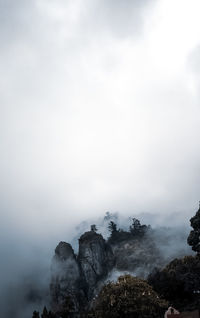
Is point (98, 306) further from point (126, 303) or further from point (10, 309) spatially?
point (10, 309)

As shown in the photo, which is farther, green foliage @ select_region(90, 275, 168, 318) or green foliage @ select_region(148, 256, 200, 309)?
green foliage @ select_region(148, 256, 200, 309)

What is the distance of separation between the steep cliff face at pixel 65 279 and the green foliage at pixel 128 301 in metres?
82.6

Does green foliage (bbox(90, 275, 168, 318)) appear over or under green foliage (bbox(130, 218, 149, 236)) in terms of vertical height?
under

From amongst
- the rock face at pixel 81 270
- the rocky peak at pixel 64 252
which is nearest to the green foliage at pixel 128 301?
the rock face at pixel 81 270

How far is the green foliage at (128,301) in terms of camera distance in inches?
1821

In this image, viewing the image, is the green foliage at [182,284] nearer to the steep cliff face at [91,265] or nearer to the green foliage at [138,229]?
the steep cliff face at [91,265]

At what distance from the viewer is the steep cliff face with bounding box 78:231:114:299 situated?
5123 inches

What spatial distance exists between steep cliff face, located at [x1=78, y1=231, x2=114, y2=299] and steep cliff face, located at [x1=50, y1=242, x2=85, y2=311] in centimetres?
318

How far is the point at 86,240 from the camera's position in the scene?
458ft

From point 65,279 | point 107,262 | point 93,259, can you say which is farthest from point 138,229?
point 65,279

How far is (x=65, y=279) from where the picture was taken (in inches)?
5202

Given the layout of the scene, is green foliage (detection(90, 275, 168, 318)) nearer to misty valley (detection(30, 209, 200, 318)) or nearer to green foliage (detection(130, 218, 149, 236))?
misty valley (detection(30, 209, 200, 318))

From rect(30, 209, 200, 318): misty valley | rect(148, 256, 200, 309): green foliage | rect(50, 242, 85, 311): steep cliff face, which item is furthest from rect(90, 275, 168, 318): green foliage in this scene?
rect(50, 242, 85, 311): steep cliff face

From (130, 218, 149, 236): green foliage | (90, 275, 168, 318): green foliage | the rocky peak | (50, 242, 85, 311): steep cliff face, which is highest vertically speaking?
(130, 218, 149, 236): green foliage
